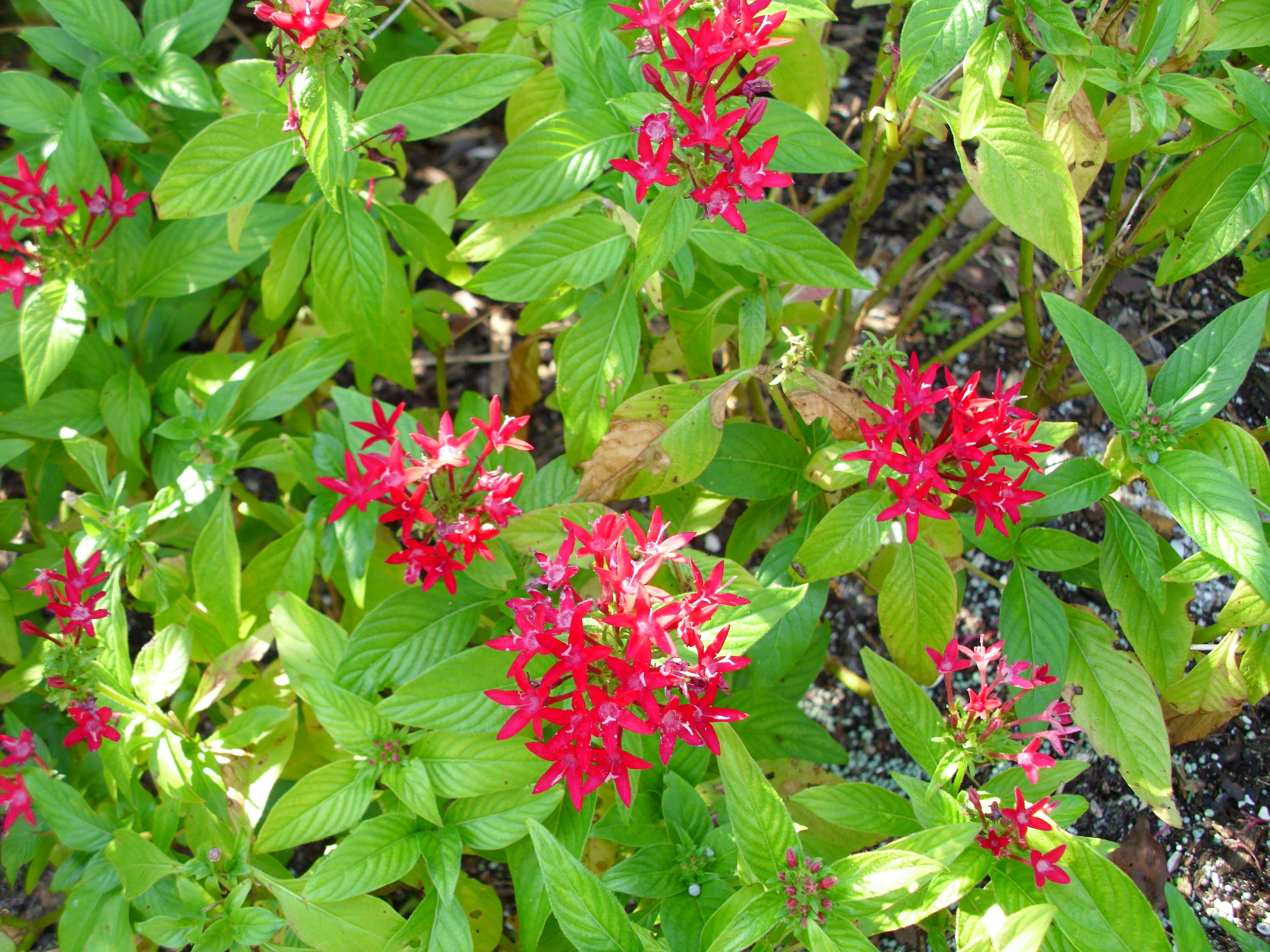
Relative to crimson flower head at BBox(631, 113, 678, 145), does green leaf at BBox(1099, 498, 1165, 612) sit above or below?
below

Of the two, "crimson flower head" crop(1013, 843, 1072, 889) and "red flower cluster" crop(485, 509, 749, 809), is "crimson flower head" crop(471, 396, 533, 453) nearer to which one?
"red flower cluster" crop(485, 509, 749, 809)

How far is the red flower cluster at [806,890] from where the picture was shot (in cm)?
115

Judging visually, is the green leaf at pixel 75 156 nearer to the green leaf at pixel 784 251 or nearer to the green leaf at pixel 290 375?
the green leaf at pixel 290 375

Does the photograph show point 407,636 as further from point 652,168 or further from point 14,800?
point 652,168

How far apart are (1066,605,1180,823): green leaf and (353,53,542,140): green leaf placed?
1.34 meters

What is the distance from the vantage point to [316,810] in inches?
54.2

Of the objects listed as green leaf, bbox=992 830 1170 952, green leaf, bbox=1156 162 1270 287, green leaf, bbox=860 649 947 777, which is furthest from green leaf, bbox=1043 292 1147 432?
green leaf, bbox=992 830 1170 952

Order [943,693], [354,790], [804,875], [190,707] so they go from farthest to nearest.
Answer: [943,693]
[190,707]
[354,790]
[804,875]

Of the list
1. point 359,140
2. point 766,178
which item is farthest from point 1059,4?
point 359,140

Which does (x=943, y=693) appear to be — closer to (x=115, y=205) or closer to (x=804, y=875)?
(x=804, y=875)

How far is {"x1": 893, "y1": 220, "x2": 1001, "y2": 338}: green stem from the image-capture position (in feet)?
6.32

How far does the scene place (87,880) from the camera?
154cm

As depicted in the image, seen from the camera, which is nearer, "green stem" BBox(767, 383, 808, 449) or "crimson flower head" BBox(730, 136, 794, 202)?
"crimson flower head" BBox(730, 136, 794, 202)

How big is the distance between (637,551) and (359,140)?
32.1 inches
